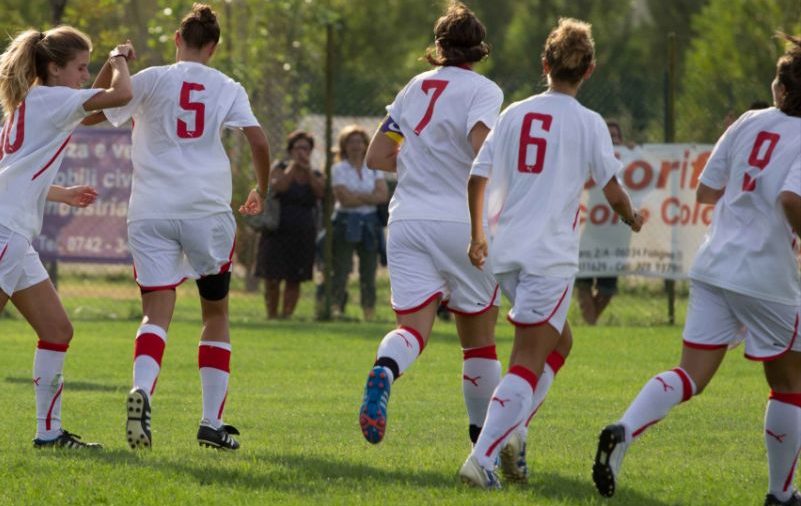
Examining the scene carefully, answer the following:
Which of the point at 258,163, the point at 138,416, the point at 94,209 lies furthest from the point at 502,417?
the point at 94,209

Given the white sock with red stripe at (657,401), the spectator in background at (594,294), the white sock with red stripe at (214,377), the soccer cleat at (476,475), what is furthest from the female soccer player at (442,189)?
the spectator in background at (594,294)

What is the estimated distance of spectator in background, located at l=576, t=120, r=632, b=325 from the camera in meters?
16.3

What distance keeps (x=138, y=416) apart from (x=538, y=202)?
2058 mm

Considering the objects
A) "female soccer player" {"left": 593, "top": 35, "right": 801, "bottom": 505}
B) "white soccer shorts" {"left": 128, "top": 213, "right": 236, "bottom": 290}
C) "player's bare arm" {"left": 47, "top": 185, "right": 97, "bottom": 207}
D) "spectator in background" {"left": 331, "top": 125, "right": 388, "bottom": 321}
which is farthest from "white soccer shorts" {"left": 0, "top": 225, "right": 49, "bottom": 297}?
"spectator in background" {"left": 331, "top": 125, "right": 388, "bottom": 321}

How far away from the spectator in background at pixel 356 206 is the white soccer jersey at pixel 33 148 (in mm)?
8447

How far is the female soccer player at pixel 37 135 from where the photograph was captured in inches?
285

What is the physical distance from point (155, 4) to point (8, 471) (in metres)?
17.1

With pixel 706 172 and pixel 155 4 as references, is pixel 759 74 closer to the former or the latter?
pixel 155 4

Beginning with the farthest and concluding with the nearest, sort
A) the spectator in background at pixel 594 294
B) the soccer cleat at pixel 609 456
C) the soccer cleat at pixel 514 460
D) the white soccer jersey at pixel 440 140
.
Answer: the spectator in background at pixel 594 294 → the white soccer jersey at pixel 440 140 → the soccer cleat at pixel 514 460 → the soccer cleat at pixel 609 456

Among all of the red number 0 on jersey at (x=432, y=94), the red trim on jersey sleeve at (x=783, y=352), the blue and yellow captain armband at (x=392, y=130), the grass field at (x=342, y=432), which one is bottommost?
the grass field at (x=342, y=432)

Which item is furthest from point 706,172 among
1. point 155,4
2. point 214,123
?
point 155,4

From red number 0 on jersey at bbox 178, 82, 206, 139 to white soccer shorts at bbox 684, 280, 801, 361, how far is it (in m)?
2.47

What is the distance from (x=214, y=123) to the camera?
7555 mm

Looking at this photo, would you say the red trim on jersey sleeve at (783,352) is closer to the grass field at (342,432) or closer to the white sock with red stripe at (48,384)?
the grass field at (342,432)
